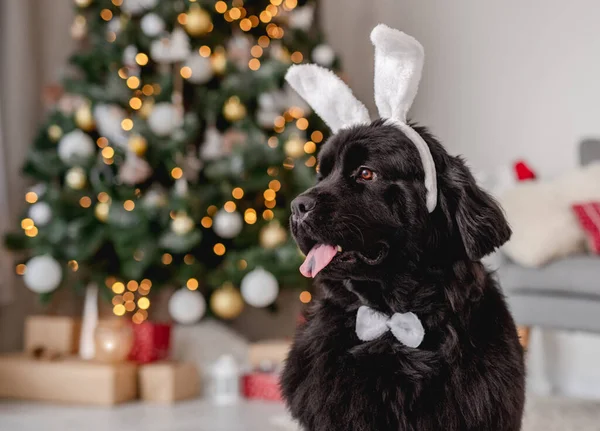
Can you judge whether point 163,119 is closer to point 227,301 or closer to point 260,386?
point 227,301

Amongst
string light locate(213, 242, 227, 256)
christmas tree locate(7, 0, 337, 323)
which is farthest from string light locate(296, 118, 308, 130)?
string light locate(213, 242, 227, 256)

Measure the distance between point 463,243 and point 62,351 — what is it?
7.03ft

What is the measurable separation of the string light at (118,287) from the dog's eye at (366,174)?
6.49ft

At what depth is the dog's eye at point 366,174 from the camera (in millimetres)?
1362

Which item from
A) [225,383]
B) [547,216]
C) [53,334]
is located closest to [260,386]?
[225,383]

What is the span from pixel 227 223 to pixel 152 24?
2.88 ft

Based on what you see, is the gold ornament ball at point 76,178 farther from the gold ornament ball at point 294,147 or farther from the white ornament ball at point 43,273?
the gold ornament ball at point 294,147

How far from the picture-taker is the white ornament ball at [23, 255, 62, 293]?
290cm

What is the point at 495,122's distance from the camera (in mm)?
3570

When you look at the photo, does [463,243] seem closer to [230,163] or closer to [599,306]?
[599,306]

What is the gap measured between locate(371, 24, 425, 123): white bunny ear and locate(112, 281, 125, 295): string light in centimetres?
198

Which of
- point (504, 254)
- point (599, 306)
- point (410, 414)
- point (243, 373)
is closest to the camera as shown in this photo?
point (410, 414)

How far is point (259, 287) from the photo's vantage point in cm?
290

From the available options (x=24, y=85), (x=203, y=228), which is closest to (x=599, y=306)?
(x=203, y=228)
